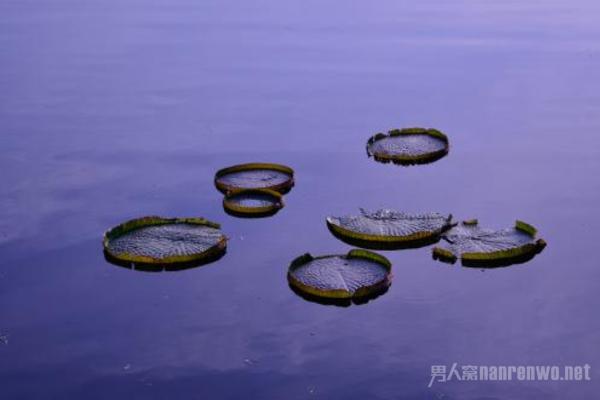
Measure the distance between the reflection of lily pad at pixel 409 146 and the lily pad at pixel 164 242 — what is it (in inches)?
99.9

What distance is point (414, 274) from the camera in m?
6.66

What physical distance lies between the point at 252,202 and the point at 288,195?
0.48 metres

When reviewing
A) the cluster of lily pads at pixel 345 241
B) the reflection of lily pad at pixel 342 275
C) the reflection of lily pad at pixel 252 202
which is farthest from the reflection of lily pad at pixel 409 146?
the reflection of lily pad at pixel 342 275

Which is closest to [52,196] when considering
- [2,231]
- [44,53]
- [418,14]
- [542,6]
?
[2,231]

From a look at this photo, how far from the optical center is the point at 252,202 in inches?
309

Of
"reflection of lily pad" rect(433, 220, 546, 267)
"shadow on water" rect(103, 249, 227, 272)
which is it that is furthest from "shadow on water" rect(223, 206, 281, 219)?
"reflection of lily pad" rect(433, 220, 546, 267)

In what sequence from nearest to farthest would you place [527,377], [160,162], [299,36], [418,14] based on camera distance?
[527,377]
[160,162]
[299,36]
[418,14]

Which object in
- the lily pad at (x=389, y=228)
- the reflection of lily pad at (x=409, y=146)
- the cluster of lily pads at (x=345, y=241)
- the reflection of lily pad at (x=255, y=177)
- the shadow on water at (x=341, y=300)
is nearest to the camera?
the shadow on water at (x=341, y=300)

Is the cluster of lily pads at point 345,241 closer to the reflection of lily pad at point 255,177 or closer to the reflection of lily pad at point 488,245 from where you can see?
the reflection of lily pad at point 488,245

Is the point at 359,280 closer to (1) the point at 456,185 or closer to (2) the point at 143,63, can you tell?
(1) the point at 456,185

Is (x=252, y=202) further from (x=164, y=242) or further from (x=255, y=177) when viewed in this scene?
(x=164, y=242)

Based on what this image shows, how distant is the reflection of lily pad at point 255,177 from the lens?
26.7 ft

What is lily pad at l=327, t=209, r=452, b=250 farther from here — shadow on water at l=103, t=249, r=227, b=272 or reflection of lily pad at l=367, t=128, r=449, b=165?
reflection of lily pad at l=367, t=128, r=449, b=165

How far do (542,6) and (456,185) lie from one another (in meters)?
12.4
